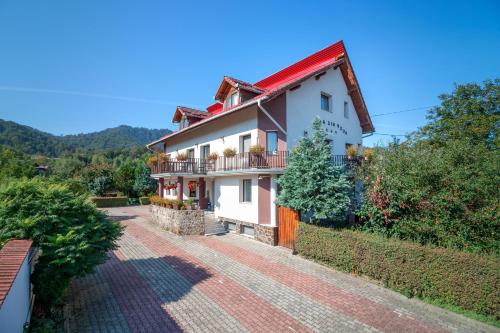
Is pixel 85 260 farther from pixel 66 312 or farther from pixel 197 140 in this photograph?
pixel 197 140

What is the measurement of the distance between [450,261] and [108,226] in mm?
10182

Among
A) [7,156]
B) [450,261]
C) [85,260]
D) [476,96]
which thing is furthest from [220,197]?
[476,96]

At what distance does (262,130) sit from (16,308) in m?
12.8

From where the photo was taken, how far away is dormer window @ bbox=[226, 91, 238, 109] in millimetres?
18009

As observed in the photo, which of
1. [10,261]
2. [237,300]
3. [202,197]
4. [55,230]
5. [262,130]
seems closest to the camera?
[10,261]

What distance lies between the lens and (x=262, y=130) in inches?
596

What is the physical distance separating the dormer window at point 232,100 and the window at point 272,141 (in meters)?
4.29

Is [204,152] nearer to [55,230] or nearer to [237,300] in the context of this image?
[55,230]

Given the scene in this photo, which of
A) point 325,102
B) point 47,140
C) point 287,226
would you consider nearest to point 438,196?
point 287,226

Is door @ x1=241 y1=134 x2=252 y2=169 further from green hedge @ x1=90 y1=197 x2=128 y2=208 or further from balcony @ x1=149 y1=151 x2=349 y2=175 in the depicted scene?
green hedge @ x1=90 y1=197 x2=128 y2=208

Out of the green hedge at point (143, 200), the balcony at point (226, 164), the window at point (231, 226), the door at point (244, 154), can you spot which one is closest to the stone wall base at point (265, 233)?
the window at point (231, 226)

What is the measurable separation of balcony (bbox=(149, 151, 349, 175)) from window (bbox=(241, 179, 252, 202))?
1.15m

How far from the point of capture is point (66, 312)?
21.2 ft

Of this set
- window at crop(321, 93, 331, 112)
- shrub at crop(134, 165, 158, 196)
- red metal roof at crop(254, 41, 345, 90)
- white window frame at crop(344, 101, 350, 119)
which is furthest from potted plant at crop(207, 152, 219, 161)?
shrub at crop(134, 165, 158, 196)
